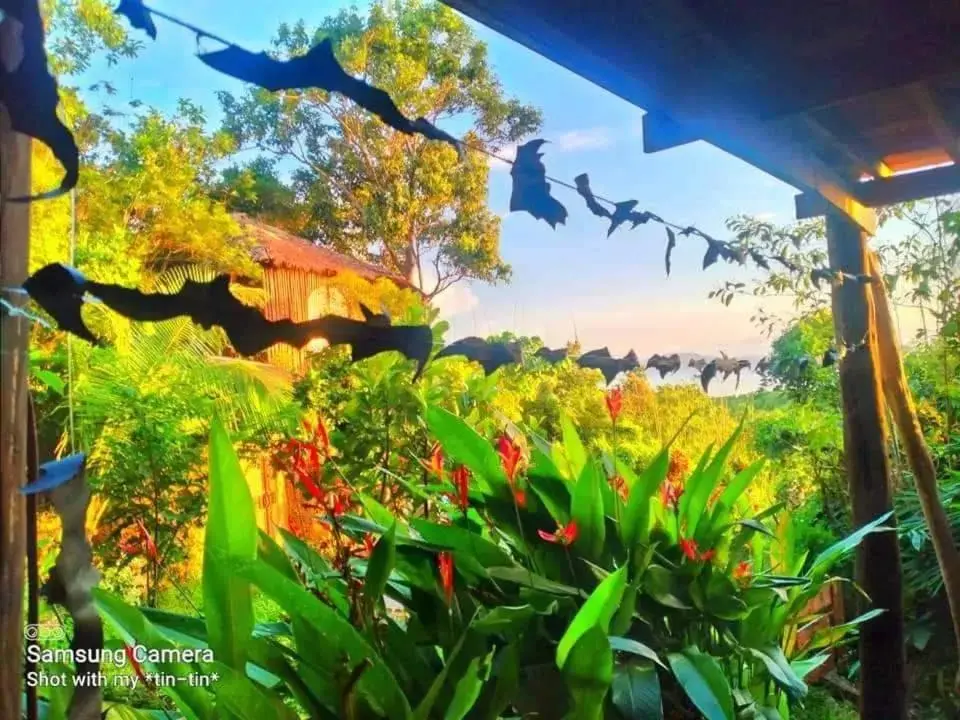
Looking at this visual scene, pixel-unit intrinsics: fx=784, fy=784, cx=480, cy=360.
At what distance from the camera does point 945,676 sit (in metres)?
1.87

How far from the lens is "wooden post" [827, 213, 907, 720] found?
1.46m

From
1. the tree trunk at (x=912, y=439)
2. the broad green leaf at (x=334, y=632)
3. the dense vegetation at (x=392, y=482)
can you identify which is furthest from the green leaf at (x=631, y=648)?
the tree trunk at (x=912, y=439)

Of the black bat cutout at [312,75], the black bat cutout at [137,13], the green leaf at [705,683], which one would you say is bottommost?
the green leaf at [705,683]

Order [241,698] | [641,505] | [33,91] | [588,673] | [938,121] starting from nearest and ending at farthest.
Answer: [33,91], [241,698], [588,673], [641,505], [938,121]

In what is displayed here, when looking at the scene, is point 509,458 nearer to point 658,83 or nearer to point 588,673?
point 588,673

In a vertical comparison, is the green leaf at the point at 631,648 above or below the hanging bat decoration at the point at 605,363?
below

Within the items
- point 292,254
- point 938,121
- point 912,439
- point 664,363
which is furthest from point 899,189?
point 292,254

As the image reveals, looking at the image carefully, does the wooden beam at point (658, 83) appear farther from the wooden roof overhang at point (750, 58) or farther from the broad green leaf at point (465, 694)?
the broad green leaf at point (465, 694)

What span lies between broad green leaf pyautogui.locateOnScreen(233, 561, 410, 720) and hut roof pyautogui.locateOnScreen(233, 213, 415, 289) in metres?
0.87

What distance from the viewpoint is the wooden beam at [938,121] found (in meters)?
1.08

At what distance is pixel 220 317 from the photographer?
12.7 inches

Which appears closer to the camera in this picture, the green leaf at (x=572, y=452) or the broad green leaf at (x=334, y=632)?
the broad green leaf at (x=334, y=632)

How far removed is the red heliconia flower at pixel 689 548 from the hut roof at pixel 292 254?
78 cm

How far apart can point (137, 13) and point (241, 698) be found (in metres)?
0.48
